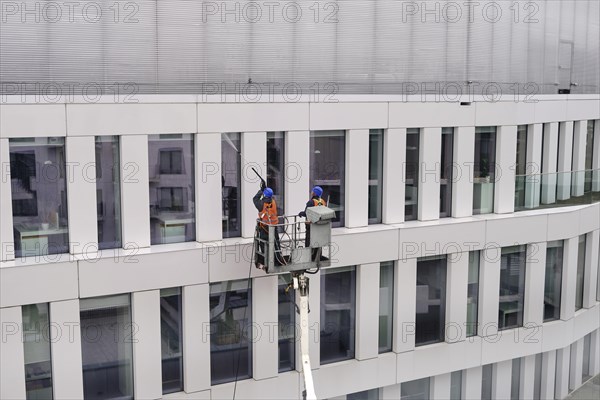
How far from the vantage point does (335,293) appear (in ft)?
62.8

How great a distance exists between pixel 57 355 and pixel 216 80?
6.67 metres

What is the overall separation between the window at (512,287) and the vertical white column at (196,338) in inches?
332

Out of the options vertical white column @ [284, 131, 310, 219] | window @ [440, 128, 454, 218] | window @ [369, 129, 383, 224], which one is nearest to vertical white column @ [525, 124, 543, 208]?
window @ [440, 128, 454, 218]

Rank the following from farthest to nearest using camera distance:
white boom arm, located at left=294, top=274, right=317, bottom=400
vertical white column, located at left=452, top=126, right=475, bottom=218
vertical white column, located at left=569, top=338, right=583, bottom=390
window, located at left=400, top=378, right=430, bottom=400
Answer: vertical white column, located at left=569, top=338, right=583, bottom=390, window, located at left=400, top=378, right=430, bottom=400, vertical white column, located at left=452, top=126, right=475, bottom=218, white boom arm, located at left=294, top=274, right=317, bottom=400

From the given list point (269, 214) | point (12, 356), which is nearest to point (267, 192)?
point (269, 214)

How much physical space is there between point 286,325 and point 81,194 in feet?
18.5

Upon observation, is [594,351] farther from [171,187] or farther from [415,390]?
[171,187]

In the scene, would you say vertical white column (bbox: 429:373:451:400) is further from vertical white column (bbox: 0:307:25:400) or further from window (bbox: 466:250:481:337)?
vertical white column (bbox: 0:307:25:400)

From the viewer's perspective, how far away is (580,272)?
2403 cm

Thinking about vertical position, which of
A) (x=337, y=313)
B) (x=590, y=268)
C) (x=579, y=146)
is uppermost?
(x=579, y=146)

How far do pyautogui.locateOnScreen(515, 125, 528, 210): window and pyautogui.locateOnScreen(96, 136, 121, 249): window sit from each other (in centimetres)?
1069

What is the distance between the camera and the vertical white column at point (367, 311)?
1911 centimetres

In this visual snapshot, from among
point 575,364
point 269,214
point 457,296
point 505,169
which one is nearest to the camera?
point 269,214

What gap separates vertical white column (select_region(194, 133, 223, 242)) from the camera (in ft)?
55.8
